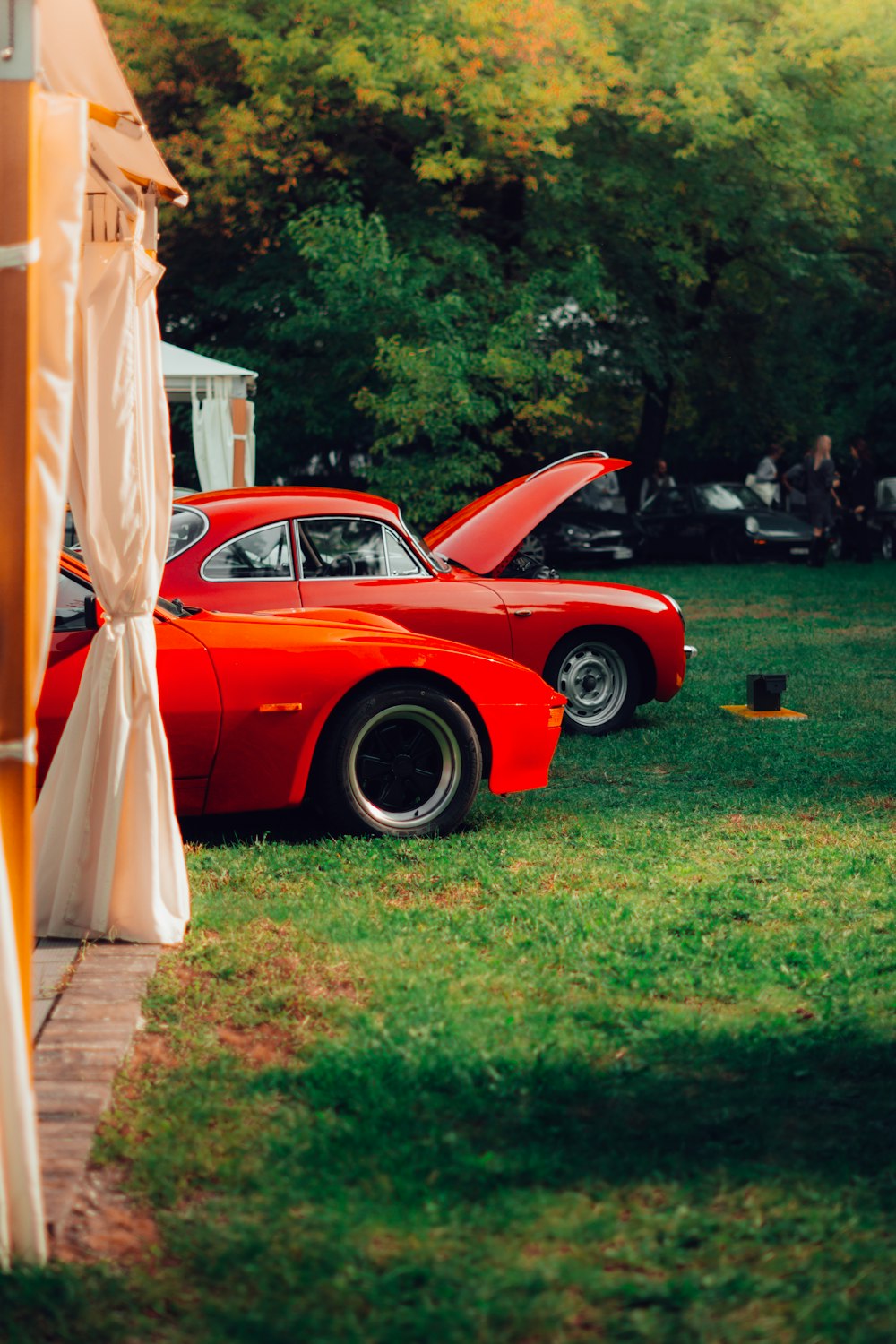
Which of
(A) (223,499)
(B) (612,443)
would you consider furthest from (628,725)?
(B) (612,443)

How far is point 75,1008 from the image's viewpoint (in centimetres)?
446

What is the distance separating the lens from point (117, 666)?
5.23 metres

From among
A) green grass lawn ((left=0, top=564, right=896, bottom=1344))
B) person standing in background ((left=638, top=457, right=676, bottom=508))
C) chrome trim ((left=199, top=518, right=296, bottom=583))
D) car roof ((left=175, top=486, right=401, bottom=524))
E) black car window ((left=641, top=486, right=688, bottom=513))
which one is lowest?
green grass lawn ((left=0, top=564, right=896, bottom=1344))

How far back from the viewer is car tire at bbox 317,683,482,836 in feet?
21.0

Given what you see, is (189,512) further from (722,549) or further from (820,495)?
(722,549)

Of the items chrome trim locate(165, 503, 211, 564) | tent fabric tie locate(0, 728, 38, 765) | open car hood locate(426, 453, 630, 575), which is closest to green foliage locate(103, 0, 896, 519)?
open car hood locate(426, 453, 630, 575)

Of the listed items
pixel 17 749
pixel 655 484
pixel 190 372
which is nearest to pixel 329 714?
pixel 17 749

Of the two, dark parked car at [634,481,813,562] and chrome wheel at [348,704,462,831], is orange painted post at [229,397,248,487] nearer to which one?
dark parked car at [634,481,813,562]

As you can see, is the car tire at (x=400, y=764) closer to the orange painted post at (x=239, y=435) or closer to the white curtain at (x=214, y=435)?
the white curtain at (x=214, y=435)

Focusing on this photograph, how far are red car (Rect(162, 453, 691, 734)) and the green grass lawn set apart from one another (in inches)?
79.7

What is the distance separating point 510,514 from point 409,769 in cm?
345

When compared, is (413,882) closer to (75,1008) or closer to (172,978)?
(172,978)

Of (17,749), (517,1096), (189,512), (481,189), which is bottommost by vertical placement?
A: (517,1096)

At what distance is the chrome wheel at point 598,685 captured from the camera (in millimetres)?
9555
